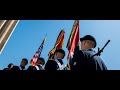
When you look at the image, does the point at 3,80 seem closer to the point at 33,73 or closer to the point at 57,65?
the point at 33,73

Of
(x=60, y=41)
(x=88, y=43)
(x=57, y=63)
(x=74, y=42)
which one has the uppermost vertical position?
(x=60, y=41)

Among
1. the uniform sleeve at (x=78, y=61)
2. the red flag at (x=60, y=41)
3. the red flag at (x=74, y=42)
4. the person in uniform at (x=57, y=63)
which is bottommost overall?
the uniform sleeve at (x=78, y=61)

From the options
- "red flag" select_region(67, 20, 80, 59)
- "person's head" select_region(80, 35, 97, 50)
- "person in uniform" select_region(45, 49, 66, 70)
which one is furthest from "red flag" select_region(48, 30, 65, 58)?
"person's head" select_region(80, 35, 97, 50)

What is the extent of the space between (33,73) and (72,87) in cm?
35

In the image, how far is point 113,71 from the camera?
1871 mm

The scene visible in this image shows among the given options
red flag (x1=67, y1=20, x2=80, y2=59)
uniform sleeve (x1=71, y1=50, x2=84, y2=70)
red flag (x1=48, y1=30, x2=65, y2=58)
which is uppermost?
red flag (x1=48, y1=30, x2=65, y2=58)

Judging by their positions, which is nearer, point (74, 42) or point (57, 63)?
point (57, 63)

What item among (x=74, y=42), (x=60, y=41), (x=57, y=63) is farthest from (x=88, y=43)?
(x=60, y=41)

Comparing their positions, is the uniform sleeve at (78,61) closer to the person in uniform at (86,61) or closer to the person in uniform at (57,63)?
the person in uniform at (86,61)

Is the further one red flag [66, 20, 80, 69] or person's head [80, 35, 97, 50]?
red flag [66, 20, 80, 69]

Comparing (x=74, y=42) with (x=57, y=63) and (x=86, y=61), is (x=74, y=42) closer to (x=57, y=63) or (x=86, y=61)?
(x=57, y=63)

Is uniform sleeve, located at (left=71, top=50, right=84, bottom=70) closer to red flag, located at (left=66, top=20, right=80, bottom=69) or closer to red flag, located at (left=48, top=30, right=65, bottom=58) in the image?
red flag, located at (left=66, top=20, right=80, bottom=69)

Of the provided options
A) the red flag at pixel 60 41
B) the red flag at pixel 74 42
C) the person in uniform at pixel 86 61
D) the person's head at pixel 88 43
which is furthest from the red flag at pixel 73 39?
the person in uniform at pixel 86 61
